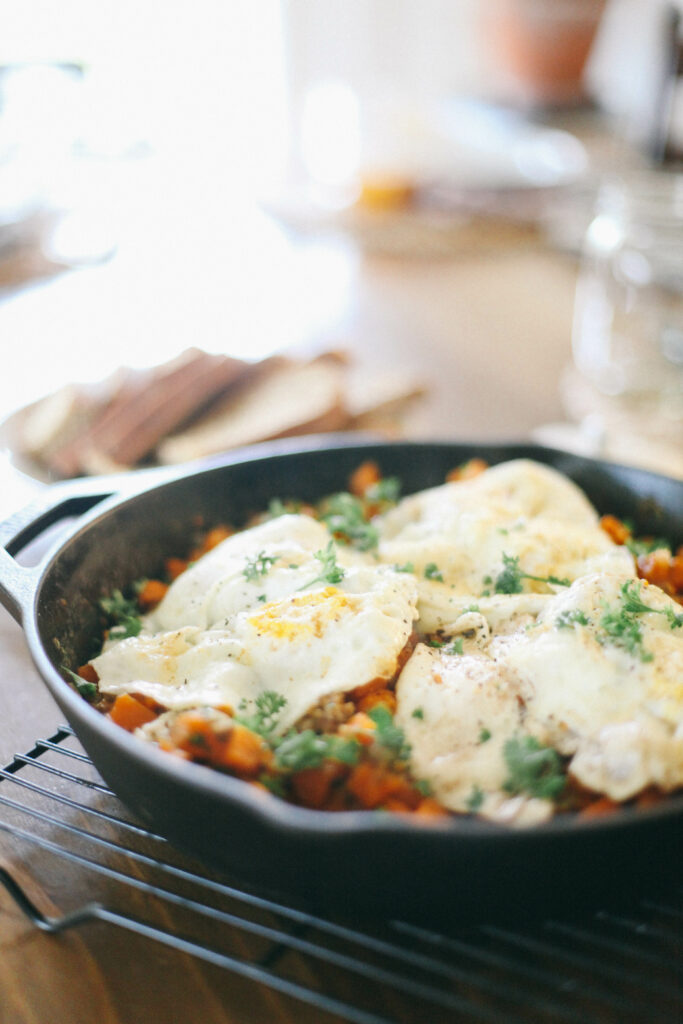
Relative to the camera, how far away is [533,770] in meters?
1.49

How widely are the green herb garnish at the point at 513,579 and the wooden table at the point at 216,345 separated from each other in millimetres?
857

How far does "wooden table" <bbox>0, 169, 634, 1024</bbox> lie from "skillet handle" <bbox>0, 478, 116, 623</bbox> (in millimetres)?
384

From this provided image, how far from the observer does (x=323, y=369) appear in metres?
3.59

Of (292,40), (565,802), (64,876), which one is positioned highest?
(292,40)

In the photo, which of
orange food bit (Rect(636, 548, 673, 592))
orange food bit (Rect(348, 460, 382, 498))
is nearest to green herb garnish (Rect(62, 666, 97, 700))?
orange food bit (Rect(348, 460, 382, 498))

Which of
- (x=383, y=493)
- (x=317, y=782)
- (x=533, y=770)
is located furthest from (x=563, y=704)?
(x=383, y=493)

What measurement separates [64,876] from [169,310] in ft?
12.0

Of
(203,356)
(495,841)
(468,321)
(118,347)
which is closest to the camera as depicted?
(495,841)

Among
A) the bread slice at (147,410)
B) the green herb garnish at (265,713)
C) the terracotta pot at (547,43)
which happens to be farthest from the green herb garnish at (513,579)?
the terracotta pot at (547,43)

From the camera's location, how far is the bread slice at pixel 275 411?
10.4 ft

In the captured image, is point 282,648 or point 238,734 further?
point 282,648

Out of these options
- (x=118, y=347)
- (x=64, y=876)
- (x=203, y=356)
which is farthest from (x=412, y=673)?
(x=118, y=347)

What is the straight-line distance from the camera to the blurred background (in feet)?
11.5

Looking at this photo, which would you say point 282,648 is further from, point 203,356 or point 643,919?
point 203,356
